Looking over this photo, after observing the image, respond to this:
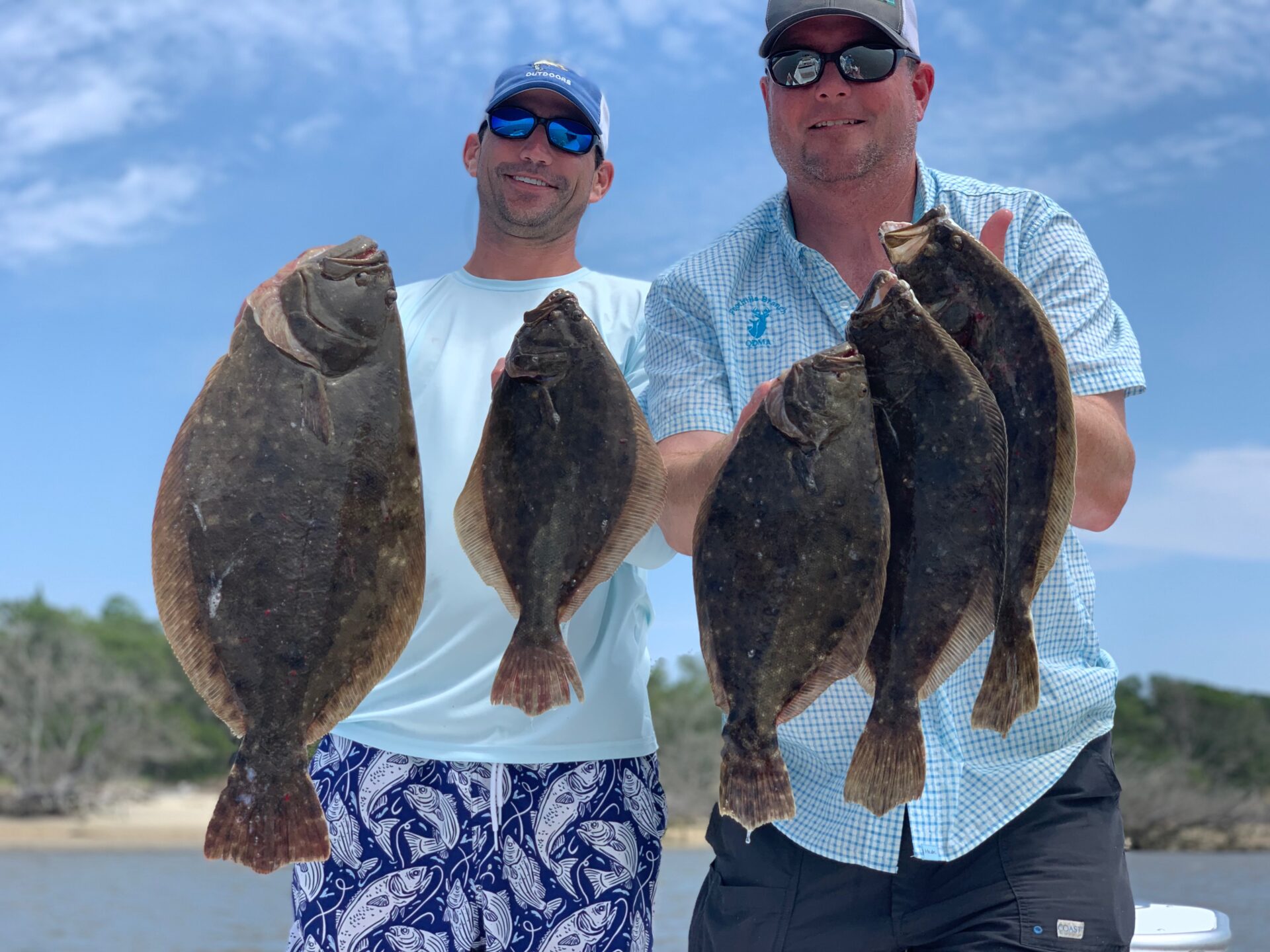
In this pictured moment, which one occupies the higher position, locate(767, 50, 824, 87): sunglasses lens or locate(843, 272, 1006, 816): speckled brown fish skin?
locate(767, 50, 824, 87): sunglasses lens

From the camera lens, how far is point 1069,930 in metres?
3.13

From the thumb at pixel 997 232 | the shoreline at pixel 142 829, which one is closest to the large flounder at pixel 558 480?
the thumb at pixel 997 232

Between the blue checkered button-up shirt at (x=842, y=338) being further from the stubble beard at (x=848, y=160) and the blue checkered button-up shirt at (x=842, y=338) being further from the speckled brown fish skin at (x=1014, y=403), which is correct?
the speckled brown fish skin at (x=1014, y=403)

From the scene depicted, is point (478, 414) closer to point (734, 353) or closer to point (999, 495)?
point (734, 353)

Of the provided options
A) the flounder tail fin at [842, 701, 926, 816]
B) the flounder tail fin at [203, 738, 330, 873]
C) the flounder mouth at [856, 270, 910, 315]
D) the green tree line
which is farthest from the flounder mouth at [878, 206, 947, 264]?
the green tree line

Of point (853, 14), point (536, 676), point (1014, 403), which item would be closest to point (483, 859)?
point (536, 676)

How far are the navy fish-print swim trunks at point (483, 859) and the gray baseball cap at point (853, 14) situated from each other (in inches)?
89.1

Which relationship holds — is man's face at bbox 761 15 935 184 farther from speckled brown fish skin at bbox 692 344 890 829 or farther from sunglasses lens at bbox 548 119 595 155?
speckled brown fish skin at bbox 692 344 890 829

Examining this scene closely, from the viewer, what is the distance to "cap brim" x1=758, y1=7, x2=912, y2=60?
3.25 meters

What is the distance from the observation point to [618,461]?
2.85 meters

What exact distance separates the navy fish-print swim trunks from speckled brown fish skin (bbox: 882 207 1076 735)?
164cm

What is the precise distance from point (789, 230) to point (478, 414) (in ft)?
3.74

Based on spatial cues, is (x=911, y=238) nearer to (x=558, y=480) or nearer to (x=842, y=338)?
(x=842, y=338)

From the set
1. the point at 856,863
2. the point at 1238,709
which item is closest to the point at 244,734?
the point at 856,863
